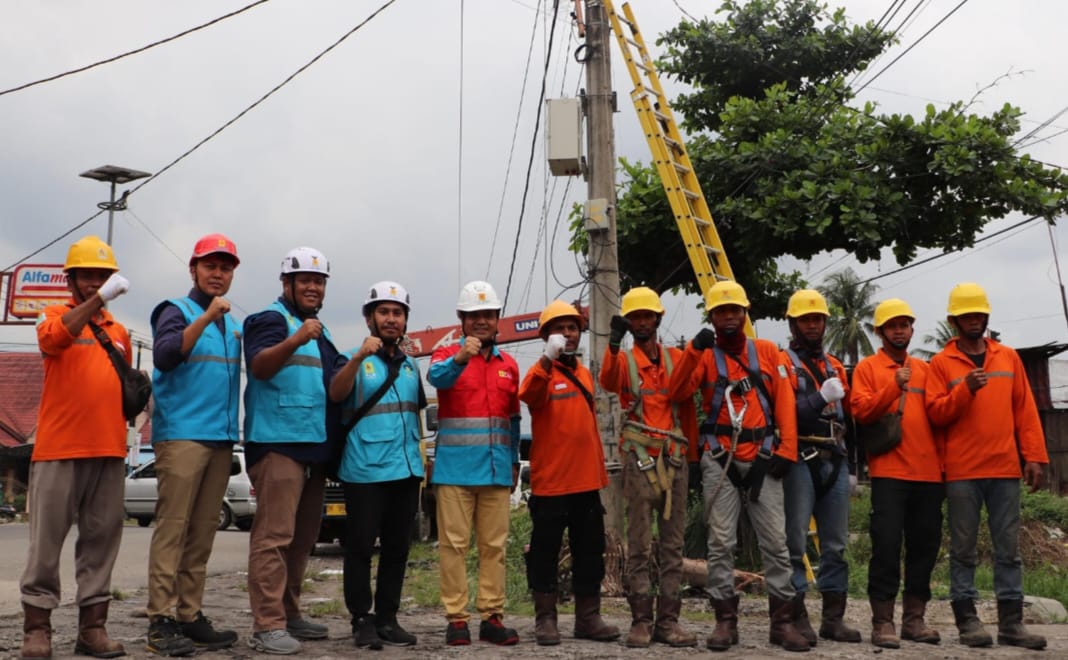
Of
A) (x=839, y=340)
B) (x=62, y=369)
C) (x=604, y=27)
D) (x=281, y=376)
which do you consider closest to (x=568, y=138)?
(x=604, y=27)

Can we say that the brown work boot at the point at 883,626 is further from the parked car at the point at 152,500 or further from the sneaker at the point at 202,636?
the parked car at the point at 152,500

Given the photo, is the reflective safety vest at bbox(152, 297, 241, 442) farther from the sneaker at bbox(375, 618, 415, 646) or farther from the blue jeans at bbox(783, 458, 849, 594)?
the blue jeans at bbox(783, 458, 849, 594)

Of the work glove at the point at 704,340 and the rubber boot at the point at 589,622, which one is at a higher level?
the work glove at the point at 704,340

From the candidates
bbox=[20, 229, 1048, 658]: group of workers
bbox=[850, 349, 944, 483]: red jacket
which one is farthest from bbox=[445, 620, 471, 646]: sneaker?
bbox=[850, 349, 944, 483]: red jacket

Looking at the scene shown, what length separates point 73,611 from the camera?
7.30 m

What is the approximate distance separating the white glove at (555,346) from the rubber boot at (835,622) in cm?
236

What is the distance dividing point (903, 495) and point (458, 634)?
2870 millimetres

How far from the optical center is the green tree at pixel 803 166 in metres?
12.7

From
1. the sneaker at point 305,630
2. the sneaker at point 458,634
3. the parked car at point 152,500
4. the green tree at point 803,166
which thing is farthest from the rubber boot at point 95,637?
the parked car at point 152,500

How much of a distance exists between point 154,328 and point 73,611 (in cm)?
291

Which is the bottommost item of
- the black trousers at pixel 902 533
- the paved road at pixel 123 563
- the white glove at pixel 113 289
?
the paved road at pixel 123 563

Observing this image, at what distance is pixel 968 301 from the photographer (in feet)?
21.6

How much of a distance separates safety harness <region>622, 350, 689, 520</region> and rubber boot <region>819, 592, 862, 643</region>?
125cm

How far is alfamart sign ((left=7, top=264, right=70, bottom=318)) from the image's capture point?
30188 millimetres
